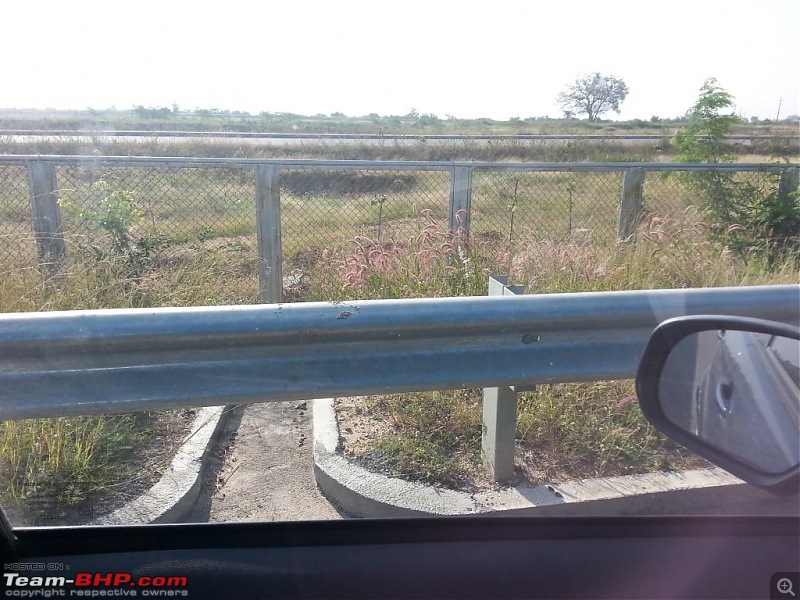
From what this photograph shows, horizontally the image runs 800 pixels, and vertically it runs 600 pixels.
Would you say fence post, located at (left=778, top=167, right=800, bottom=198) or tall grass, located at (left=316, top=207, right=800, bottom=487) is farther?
fence post, located at (left=778, top=167, right=800, bottom=198)

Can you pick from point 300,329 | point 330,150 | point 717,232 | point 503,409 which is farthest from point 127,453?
point 330,150

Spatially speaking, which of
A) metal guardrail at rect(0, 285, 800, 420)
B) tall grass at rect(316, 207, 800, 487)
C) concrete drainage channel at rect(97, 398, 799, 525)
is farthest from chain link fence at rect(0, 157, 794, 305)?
metal guardrail at rect(0, 285, 800, 420)

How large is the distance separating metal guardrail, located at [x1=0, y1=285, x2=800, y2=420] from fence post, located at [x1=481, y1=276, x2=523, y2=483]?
0.43 meters

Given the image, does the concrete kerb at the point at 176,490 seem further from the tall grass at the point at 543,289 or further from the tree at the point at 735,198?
the tree at the point at 735,198

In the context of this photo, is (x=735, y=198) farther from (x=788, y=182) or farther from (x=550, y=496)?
(x=550, y=496)

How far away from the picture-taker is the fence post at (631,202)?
7008 mm

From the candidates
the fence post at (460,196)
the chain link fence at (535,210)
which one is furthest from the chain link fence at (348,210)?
the chain link fence at (535,210)

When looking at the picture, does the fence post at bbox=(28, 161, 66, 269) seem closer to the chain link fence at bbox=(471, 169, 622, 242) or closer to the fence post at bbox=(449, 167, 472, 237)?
the fence post at bbox=(449, 167, 472, 237)

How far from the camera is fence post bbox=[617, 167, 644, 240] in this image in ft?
23.0

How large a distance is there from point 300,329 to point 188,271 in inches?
131

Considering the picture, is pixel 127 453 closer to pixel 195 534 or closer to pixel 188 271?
pixel 195 534

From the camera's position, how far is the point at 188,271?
17.9 ft

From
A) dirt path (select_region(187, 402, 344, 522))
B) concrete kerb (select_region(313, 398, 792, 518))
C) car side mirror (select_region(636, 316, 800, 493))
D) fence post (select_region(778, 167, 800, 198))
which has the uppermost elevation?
fence post (select_region(778, 167, 800, 198))

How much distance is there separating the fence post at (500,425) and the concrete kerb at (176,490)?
1460 mm
